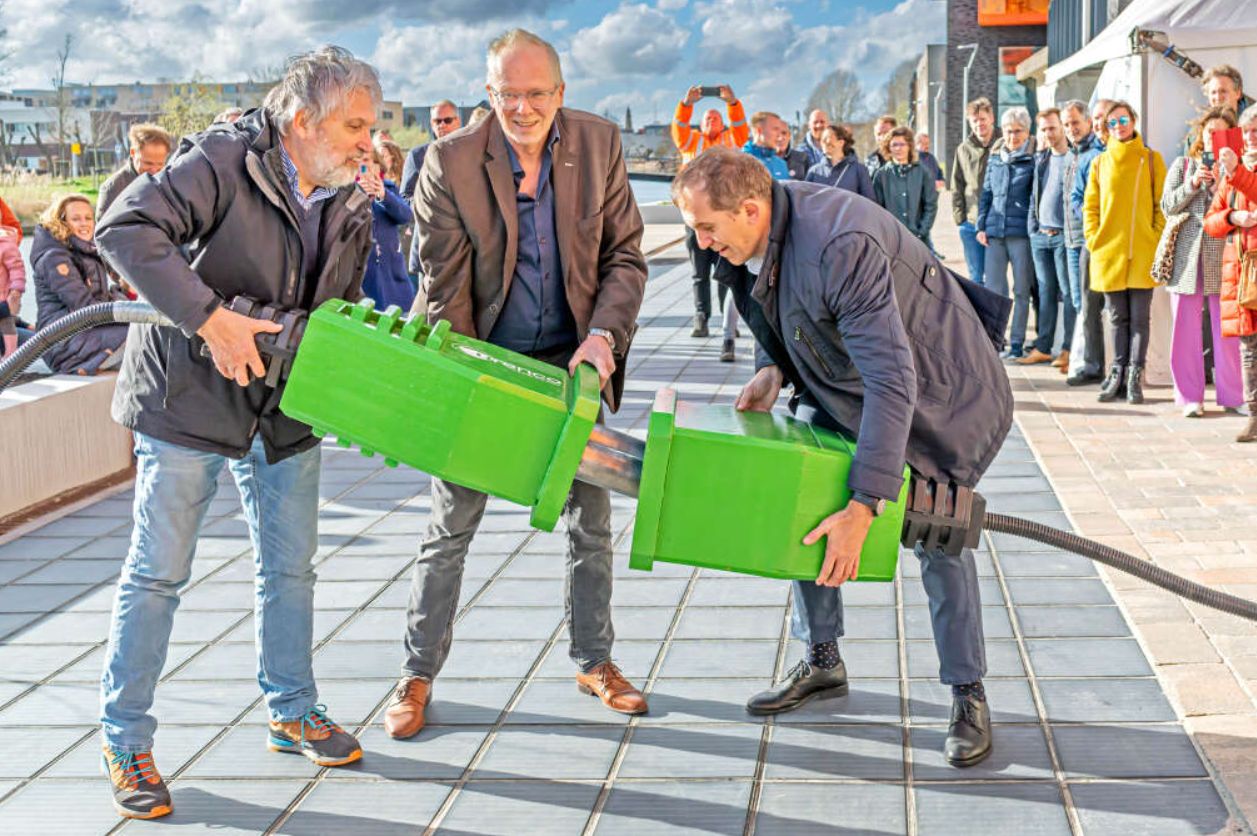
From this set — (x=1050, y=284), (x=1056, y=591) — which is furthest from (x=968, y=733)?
(x=1050, y=284)

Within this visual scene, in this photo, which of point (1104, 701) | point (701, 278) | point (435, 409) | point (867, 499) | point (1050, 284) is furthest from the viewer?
point (701, 278)

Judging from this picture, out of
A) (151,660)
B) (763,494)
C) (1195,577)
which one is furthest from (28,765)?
(1195,577)

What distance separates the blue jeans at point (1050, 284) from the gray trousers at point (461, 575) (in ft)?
23.0

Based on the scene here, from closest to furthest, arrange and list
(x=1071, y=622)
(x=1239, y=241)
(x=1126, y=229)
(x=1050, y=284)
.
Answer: (x=1071, y=622), (x=1239, y=241), (x=1126, y=229), (x=1050, y=284)

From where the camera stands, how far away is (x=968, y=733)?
12.8 feet

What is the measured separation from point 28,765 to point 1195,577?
407cm

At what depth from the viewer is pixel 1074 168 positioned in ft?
33.1

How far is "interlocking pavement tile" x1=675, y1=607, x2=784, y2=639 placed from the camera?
5.03 metres

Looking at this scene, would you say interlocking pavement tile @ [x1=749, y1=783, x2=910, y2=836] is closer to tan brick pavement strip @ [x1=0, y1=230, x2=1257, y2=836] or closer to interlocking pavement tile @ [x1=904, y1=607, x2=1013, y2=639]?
tan brick pavement strip @ [x1=0, y1=230, x2=1257, y2=836]

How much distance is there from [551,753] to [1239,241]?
5745mm

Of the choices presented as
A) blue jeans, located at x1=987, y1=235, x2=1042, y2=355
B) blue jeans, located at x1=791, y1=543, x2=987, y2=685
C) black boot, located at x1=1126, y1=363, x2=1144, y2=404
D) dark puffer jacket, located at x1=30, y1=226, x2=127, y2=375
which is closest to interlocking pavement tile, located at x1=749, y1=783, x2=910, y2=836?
blue jeans, located at x1=791, y1=543, x2=987, y2=685

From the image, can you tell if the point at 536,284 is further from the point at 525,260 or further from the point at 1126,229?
the point at 1126,229

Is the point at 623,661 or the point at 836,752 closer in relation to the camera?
the point at 836,752

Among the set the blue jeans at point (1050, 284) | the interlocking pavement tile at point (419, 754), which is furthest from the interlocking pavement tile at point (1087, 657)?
the blue jeans at point (1050, 284)
